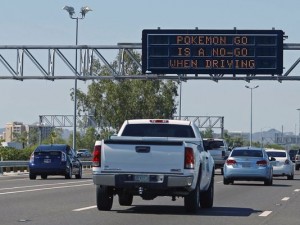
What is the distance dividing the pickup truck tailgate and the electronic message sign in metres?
31.8

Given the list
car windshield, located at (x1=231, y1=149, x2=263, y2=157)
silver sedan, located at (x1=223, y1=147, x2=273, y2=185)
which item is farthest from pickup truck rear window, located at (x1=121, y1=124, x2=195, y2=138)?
car windshield, located at (x1=231, y1=149, x2=263, y2=157)

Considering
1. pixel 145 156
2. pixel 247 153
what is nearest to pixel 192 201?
pixel 145 156

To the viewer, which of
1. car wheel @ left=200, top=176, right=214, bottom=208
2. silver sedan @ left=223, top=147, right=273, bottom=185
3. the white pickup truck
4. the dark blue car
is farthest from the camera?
the dark blue car

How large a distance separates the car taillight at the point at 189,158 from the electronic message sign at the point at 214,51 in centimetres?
3169

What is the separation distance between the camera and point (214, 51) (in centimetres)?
5247

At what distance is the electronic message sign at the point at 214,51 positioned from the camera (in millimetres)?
52281

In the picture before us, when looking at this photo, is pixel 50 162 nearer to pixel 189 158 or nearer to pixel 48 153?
pixel 48 153

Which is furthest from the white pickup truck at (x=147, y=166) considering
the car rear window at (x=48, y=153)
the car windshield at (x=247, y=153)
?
the car rear window at (x=48, y=153)

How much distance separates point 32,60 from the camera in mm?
55125

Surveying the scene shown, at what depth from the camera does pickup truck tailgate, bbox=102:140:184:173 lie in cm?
2069

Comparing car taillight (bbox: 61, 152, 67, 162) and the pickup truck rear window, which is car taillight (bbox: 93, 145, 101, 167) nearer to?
the pickup truck rear window

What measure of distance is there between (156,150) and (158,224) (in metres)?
2.53

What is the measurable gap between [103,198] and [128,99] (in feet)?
282

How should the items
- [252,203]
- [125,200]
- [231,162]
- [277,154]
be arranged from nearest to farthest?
[125,200], [252,203], [231,162], [277,154]
